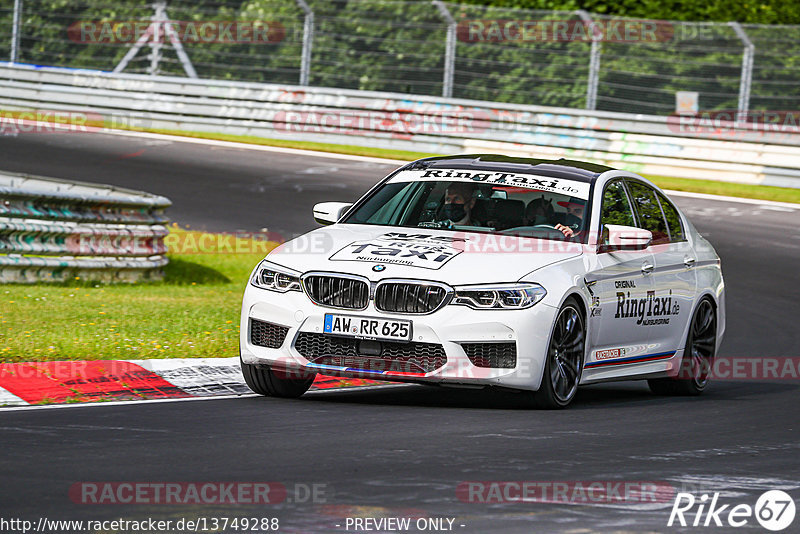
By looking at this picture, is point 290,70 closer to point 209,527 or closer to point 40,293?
point 40,293

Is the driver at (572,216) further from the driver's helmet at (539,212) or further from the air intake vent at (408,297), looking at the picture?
the air intake vent at (408,297)

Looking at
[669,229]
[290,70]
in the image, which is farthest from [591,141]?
[669,229]

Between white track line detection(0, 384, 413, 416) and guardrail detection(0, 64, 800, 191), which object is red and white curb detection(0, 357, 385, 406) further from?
guardrail detection(0, 64, 800, 191)

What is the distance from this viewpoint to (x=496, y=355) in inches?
331

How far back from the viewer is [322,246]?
8.95 m

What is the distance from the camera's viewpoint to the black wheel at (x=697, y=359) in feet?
35.0

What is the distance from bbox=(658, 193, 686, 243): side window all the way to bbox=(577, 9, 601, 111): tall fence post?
13.5m

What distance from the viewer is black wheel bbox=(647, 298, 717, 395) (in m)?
10.7

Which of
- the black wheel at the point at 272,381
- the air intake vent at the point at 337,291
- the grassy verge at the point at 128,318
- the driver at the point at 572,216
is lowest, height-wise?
the grassy verge at the point at 128,318

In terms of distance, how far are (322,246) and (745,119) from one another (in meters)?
15.6

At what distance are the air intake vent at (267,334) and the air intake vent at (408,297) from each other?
65 centimetres

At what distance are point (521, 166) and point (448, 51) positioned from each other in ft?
49.9

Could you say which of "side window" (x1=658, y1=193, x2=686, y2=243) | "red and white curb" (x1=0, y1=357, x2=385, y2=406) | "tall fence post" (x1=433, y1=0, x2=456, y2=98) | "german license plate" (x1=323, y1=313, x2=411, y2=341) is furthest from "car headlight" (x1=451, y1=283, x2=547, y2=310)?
"tall fence post" (x1=433, y1=0, x2=456, y2=98)

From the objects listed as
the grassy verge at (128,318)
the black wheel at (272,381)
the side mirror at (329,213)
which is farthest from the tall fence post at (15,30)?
the black wheel at (272,381)
